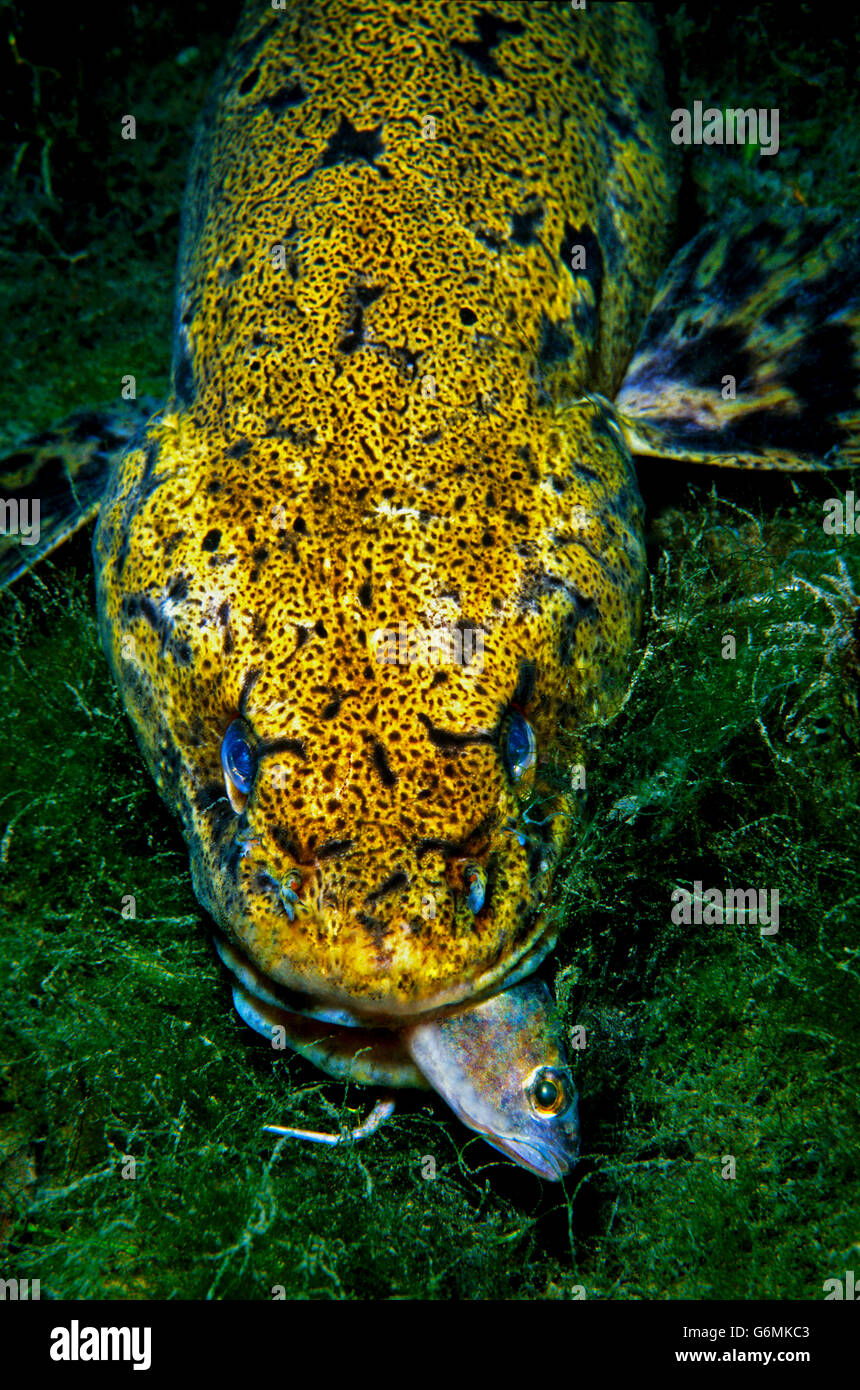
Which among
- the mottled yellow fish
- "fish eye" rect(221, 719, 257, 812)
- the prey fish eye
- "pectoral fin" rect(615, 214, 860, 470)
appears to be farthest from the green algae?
"fish eye" rect(221, 719, 257, 812)

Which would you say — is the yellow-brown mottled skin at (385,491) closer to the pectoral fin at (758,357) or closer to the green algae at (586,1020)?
the pectoral fin at (758,357)

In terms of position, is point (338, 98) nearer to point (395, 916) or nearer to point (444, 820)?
point (444, 820)

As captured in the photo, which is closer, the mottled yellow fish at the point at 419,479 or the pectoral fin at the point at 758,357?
the mottled yellow fish at the point at 419,479

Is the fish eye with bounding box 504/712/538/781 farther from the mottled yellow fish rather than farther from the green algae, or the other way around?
the green algae

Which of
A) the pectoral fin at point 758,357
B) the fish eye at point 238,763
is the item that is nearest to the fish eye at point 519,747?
the fish eye at point 238,763

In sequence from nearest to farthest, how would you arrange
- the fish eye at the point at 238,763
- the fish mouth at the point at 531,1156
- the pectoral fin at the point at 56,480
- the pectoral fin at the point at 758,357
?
1. the fish mouth at the point at 531,1156
2. the fish eye at the point at 238,763
3. the pectoral fin at the point at 758,357
4. the pectoral fin at the point at 56,480

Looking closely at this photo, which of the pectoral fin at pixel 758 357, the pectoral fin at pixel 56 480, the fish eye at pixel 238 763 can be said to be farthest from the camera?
the pectoral fin at pixel 56 480
